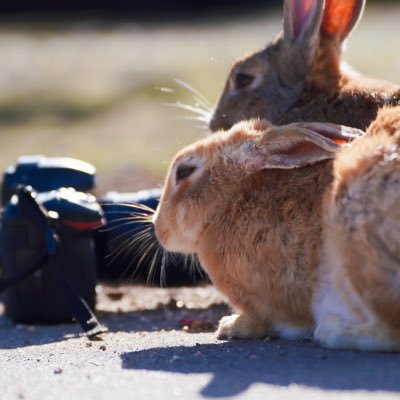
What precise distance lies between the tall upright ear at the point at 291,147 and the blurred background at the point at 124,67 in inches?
110

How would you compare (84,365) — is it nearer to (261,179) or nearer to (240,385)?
(240,385)

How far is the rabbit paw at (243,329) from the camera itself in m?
4.57

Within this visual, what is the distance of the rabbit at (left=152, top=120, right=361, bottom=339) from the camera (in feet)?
14.3

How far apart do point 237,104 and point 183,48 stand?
9359 mm

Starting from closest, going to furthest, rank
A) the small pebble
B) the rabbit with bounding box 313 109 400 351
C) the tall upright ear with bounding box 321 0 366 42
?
the rabbit with bounding box 313 109 400 351 → the small pebble → the tall upright ear with bounding box 321 0 366 42

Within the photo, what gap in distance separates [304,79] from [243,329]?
2192 millimetres

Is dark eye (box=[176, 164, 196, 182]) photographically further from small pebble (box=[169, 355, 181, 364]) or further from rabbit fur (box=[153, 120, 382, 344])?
small pebble (box=[169, 355, 181, 364])

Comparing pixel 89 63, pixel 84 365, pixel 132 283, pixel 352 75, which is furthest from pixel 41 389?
pixel 89 63

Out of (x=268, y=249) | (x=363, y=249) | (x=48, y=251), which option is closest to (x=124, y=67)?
(x=48, y=251)

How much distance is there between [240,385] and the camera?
3.65 metres

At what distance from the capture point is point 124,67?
14500 millimetres

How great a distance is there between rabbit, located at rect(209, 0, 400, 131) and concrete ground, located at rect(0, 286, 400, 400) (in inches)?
60.0

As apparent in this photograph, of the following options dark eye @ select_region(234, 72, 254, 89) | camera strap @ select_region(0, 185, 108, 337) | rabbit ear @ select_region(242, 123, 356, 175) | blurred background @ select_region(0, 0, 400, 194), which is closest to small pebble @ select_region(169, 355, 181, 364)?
rabbit ear @ select_region(242, 123, 356, 175)

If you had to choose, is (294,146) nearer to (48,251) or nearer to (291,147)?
(291,147)
